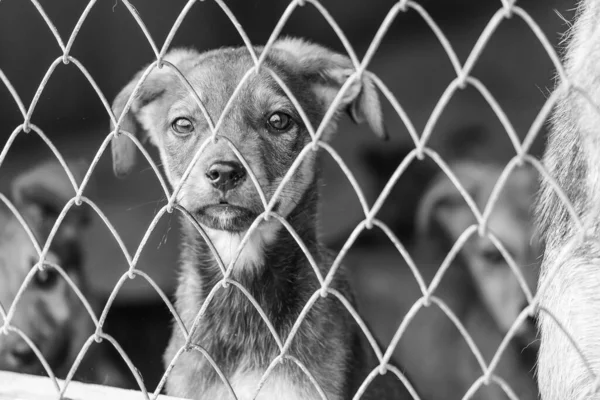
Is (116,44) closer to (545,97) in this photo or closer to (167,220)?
(167,220)

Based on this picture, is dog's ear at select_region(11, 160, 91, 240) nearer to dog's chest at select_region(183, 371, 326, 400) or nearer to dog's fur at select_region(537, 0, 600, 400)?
dog's chest at select_region(183, 371, 326, 400)

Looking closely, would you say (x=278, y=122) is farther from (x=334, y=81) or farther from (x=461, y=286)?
(x=461, y=286)

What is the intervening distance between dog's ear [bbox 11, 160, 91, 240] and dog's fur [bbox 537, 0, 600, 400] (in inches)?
98.4

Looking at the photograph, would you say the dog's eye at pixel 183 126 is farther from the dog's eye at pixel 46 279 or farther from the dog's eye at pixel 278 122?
the dog's eye at pixel 46 279

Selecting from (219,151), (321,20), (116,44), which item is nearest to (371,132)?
(321,20)

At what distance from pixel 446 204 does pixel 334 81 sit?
0.83 meters

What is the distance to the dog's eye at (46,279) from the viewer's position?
4.00 metres

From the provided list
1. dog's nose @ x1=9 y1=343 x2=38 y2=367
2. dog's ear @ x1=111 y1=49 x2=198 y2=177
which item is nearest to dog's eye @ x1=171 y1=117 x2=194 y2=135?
dog's ear @ x1=111 y1=49 x2=198 y2=177

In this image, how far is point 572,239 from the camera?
89.3 inches

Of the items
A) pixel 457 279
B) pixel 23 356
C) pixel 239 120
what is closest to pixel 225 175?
pixel 239 120

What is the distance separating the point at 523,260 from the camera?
3.46 meters

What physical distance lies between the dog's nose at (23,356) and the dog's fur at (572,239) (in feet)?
8.85

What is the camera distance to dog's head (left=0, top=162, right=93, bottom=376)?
13.1 ft

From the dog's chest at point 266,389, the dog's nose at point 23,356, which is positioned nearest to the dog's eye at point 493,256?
the dog's chest at point 266,389
